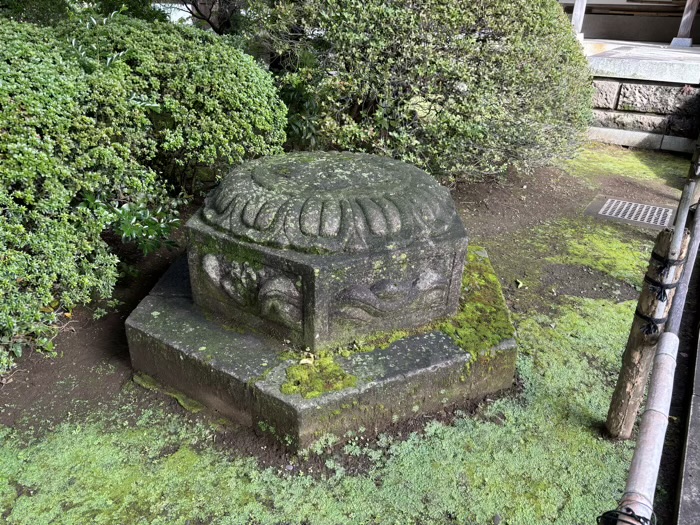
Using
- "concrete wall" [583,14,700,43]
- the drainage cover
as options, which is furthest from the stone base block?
"concrete wall" [583,14,700,43]

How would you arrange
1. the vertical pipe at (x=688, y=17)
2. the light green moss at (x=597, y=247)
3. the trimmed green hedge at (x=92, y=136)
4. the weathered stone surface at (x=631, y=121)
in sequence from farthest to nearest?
1. the vertical pipe at (x=688, y=17)
2. the weathered stone surface at (x=631, y=121)
3. the light green moss at (x=597, y=247)
4. the trimmed green hedge at (x=92, y=136)

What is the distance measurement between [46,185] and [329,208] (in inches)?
52.2

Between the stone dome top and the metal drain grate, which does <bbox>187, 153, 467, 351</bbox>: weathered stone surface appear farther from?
the metal drain grate

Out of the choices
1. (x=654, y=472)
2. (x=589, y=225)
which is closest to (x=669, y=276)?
(x=654, y=472)

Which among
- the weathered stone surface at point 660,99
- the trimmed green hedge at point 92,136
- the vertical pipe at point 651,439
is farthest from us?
the weathered stone surface at point 660,99

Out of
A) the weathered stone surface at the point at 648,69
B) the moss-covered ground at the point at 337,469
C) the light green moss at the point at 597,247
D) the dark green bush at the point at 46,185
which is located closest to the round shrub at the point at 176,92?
the dark green bush at the point at 46,185

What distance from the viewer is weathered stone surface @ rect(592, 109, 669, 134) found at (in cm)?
769

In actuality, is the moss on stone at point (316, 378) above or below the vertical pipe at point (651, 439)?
below

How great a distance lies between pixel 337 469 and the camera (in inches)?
90.2

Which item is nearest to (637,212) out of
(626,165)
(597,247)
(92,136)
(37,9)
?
(597,247)

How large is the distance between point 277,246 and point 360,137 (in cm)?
238

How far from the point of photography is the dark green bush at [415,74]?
4293 millimetres

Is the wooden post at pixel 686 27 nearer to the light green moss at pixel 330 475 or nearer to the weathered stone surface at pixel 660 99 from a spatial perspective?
the weathered stone surface at pixel 660 99

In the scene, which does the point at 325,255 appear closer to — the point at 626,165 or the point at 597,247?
the point at 597,247
